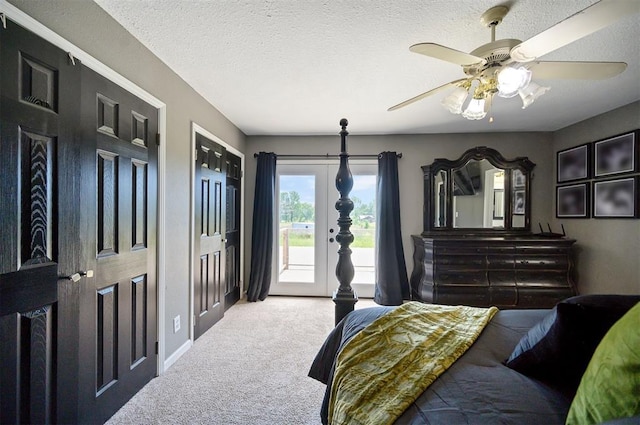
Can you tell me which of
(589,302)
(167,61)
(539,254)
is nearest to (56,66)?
(167,61)

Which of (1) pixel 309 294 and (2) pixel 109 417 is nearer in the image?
(2) pixel 109 417

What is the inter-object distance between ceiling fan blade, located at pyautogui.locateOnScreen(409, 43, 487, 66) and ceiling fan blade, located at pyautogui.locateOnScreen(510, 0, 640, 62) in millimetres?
189

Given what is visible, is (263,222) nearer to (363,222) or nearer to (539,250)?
(363,222)

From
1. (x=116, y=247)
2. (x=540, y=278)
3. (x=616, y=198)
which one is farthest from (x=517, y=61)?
(x=540, y=278)

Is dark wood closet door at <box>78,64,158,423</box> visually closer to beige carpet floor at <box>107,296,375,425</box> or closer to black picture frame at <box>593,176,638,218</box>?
beige carpet floor at <box>107,296,375,425</box>

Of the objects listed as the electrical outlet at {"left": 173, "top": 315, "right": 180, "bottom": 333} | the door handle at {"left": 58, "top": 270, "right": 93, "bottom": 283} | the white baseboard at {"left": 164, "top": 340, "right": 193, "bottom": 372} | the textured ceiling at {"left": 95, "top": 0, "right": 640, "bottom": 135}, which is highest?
the textured ceiling at {"left": 95, "top": 0, "right": 640, "bottom": 135}

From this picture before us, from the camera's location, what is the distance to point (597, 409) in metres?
0.68

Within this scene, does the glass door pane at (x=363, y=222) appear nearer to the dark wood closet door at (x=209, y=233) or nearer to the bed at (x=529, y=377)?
the dark wood closet door at (x=209, y=233)

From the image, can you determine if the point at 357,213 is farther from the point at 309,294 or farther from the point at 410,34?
the point at 410,34

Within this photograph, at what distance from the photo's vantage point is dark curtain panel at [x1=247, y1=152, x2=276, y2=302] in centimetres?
382

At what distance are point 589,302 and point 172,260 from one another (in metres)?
2.53

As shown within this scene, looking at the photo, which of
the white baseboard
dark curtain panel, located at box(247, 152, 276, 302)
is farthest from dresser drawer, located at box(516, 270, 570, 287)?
the white baseboard

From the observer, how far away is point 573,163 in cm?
339

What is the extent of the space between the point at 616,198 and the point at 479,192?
129 centimetres
